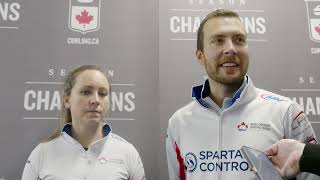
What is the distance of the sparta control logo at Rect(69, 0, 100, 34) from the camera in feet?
6.10

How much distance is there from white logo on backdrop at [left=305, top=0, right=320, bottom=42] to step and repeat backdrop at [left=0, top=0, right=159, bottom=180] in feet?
2.75

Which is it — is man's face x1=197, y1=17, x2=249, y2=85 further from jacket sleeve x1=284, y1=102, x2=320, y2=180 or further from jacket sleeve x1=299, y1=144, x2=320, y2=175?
jacket sleeve x1=299, y1=144, x2=320, y2=175

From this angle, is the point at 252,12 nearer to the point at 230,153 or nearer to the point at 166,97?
the point at 166,97

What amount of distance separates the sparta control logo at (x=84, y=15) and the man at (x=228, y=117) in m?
0.73

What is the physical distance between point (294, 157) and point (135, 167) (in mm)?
748

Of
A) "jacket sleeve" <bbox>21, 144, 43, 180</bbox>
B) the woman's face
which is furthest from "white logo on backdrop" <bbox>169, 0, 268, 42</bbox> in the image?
"jacket sleeve" <bbox>21, 144, 43, 180</bbox>

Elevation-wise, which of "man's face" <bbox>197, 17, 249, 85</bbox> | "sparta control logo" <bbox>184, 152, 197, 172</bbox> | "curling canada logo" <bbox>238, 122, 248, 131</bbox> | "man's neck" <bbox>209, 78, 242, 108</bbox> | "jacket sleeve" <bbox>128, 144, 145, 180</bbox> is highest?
"man's face" <bbox>197, 17, 249, 85</bbox>

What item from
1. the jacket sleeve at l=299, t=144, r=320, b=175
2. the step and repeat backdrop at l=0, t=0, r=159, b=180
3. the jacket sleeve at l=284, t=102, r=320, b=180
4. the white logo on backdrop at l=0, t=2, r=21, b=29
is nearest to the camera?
the jacket sleeve at l=299, t=144, r=320, b=175

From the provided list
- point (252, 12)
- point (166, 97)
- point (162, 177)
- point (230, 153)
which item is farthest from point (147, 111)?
point (252, 12)

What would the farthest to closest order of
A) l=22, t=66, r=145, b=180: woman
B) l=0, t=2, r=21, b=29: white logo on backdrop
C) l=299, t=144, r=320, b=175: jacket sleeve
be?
l=0, t=2, r=21, b=29: white logo on backdrop < l=22, t=66, r=145, b=180: woman < l=299, t=144, r=320, b=175: jacket sleeve

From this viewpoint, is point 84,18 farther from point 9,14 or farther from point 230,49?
point 230,49

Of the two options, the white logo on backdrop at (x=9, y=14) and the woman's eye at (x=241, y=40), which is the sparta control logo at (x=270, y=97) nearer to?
the woman's eye at (x=241, y=40)

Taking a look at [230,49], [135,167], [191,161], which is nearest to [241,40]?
[230,49]

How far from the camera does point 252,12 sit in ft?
6.24
